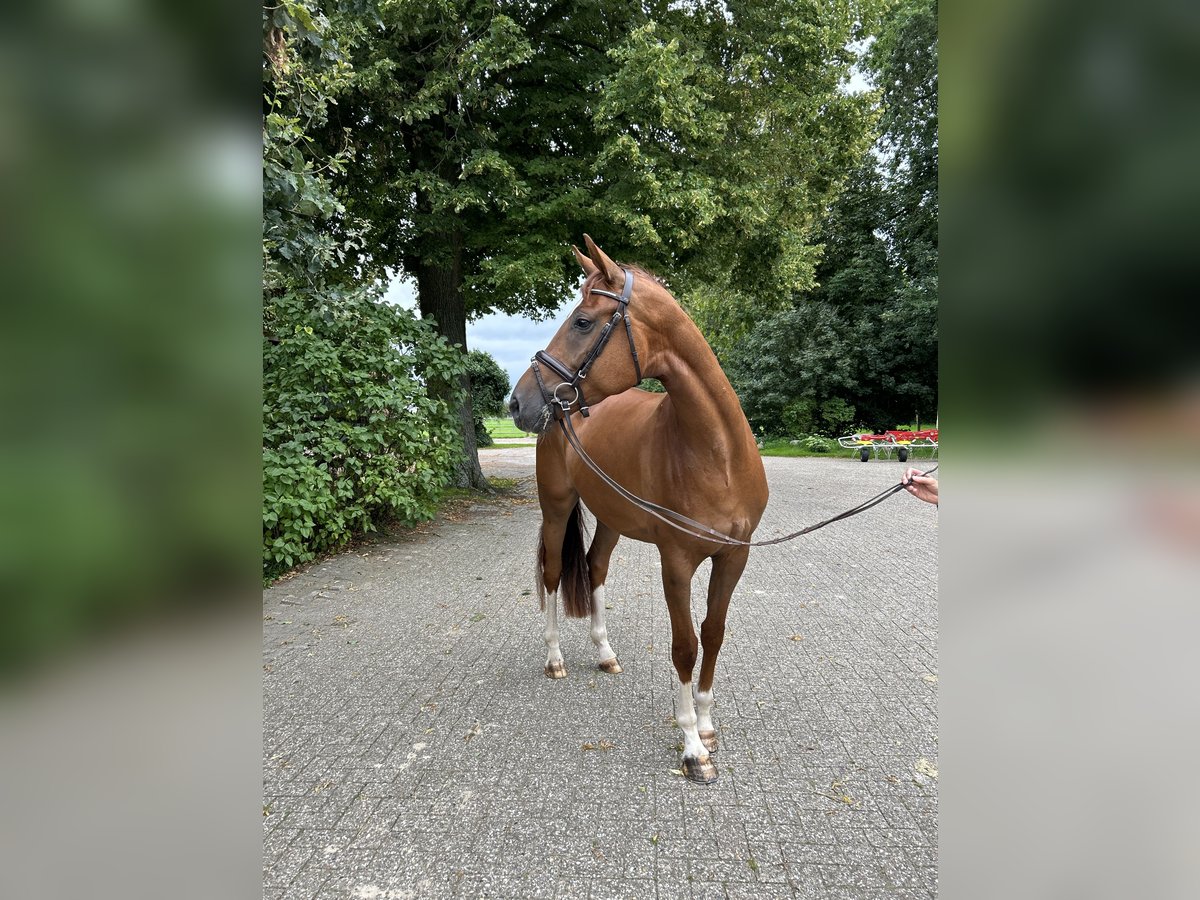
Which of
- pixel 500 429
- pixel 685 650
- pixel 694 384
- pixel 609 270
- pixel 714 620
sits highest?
pixel 609 270

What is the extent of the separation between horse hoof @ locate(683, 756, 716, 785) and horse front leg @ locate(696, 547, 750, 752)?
0.16 m

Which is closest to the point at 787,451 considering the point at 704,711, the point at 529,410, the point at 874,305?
the point at 874,305

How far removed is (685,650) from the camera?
2.83 meters

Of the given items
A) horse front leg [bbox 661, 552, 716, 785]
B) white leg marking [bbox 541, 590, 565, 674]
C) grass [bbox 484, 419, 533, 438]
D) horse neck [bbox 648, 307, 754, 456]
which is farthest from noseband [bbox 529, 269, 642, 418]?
grass [bbox 484, 419, 533, 438]

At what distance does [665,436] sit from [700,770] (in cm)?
153

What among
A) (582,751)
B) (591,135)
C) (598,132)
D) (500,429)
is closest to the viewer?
(582,751)

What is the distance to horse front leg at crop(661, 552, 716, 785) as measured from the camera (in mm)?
2752

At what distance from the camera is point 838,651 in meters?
4.26

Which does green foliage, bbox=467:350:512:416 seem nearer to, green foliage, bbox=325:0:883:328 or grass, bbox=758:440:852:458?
grass, bbox=758:440:852:458

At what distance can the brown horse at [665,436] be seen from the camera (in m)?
2.44

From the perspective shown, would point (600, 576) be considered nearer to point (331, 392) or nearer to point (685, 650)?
point (685, 650)
